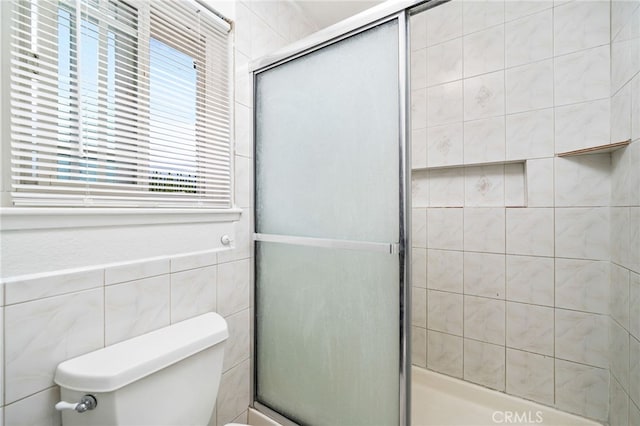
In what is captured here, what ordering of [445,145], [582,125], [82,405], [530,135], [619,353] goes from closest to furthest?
[82,405], [619,353], [582,125], [530,135], [445,145]

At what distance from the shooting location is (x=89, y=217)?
860 mm

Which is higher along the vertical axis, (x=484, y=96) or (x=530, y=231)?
(x=484, y=96)

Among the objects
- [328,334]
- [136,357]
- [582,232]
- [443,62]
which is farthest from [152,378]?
[443,62]

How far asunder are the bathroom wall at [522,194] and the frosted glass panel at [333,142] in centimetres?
97

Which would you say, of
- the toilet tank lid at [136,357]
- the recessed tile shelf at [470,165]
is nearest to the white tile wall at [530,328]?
the recessed tile shelf at [470,165]

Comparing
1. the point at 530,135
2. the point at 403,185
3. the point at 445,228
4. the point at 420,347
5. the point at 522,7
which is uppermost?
the point at 522,7

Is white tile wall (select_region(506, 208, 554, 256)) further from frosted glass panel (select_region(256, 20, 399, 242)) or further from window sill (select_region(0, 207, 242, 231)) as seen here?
window sill (select_region(0, 207, 242, 231))

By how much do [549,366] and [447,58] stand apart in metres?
1.84

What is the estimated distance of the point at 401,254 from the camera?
3.19 ft

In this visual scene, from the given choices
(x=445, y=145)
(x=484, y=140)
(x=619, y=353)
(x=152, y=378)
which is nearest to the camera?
(x=152, y=378)

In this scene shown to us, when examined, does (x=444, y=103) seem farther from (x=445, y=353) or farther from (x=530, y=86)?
(x=445, y=353)

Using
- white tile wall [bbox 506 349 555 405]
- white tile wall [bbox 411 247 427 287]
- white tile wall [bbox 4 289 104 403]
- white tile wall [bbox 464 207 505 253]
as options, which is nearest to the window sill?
white tile wall [bbox 4 289 104 403]

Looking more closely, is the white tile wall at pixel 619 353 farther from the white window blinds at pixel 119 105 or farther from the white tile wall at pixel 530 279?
the white window blinds at pixel 119 105

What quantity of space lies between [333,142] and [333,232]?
1.17 feet
